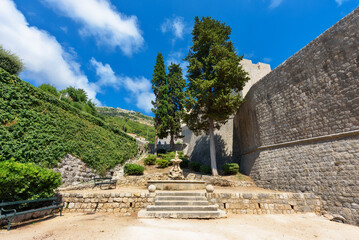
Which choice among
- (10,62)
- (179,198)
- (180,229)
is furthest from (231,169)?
(10,62)

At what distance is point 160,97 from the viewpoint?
21438 mm

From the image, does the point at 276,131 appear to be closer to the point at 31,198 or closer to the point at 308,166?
the point at 308,166

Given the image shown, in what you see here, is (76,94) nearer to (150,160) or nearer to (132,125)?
(150,160)

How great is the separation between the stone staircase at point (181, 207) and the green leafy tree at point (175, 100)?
13631 mm

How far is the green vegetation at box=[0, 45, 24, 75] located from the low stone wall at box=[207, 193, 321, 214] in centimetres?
2377

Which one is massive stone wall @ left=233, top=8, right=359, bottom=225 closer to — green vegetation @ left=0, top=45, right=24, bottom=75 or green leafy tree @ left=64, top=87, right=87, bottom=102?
green vegetation @ left=0, top=45, right=24, bottom=75

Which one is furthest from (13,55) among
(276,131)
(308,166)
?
(308,166)

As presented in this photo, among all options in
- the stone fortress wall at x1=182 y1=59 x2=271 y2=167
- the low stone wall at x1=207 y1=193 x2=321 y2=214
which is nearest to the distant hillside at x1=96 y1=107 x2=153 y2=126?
the stone fortress wall at x1=182 y1=59 x2=271 y2=167

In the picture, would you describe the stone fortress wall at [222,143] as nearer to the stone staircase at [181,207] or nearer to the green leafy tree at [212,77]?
the green leafy tree at [212,77]

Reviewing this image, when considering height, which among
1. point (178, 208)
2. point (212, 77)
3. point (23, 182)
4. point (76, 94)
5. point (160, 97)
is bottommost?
point (178, 208)

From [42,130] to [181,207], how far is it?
26.7 feet

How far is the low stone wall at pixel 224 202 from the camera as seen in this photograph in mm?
6496

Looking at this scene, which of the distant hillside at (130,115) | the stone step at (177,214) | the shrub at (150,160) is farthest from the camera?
the distant hillside at (130,115)

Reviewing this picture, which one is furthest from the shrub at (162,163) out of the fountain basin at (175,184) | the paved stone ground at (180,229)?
the paved stone ground at (180,229)
